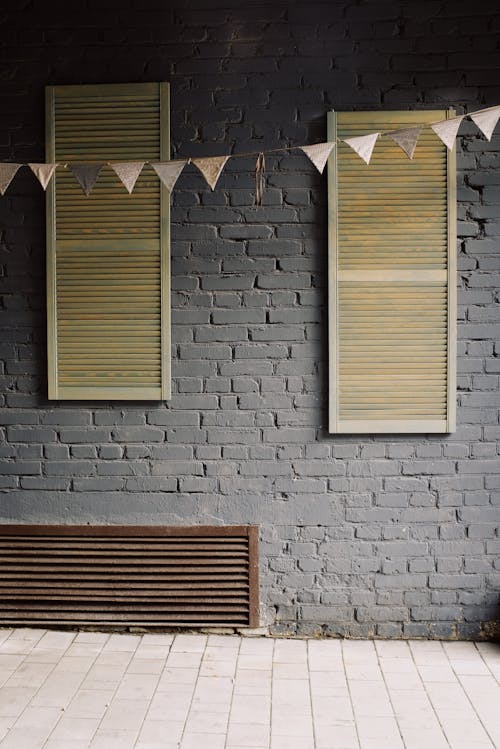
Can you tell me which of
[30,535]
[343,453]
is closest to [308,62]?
[343,453]

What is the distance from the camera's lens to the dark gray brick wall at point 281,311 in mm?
3086

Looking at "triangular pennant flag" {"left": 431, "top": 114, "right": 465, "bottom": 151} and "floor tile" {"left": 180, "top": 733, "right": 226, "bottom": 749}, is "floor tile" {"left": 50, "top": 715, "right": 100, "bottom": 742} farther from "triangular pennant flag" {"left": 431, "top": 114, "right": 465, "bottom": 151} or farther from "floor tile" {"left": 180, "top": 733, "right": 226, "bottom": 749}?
"triangular pennant flag" {"left": 431, "top": 114, "right": 465, "bottom": 151}

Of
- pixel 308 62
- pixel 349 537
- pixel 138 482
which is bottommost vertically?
pixel 349 537

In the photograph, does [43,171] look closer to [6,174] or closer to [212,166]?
[6,174]

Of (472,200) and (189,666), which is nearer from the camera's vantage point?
(189,666)

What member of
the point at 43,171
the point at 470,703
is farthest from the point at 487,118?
the point at 470,703

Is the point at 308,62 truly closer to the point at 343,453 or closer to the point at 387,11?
the point at 387,11

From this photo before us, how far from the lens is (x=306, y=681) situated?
8.87 feet

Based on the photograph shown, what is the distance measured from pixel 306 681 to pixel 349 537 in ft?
2.23

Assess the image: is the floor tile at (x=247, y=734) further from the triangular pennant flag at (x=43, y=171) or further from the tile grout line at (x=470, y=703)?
the triangular pennant flag at (x=43, y=171)

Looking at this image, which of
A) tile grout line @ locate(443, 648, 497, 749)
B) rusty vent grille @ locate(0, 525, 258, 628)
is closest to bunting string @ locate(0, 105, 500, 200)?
rusty vent grille @ locate(0, 525, 258, 628)

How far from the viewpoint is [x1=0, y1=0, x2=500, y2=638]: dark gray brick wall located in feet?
10.1

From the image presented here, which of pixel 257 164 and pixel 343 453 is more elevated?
pixel 257 164

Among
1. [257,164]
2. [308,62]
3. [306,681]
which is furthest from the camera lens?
[308,62]
